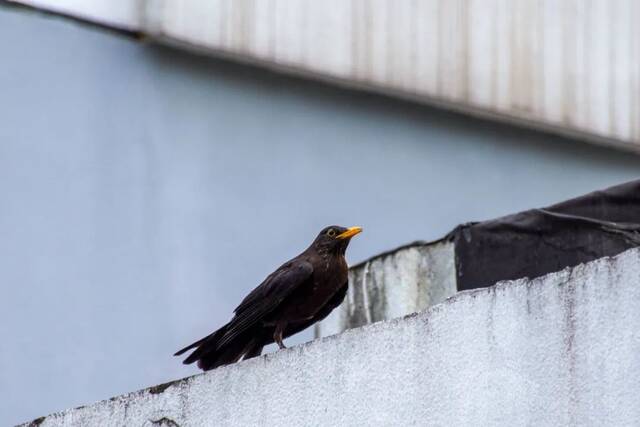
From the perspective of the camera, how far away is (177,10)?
13555 mm

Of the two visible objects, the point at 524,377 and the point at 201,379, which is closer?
the point at 524,377

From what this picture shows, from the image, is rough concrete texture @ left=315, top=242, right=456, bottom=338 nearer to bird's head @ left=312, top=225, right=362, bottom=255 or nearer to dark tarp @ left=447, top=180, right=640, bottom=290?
dark tarp @ left=447, top=180, right=640, bottom=290

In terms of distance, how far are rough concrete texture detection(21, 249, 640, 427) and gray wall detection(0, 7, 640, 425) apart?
18.0ft

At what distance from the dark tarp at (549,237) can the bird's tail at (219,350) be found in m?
1.36

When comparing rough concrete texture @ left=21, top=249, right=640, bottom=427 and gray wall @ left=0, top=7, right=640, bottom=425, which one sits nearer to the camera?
rough concrete texture @ left=21, top=249, right=640, bottom=427

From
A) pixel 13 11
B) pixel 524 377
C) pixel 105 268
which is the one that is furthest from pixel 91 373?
pixel 524 377

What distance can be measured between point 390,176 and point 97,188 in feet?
8.37

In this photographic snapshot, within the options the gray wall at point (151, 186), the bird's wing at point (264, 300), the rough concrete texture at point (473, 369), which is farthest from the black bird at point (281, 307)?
the gray wall at point (151, 186)

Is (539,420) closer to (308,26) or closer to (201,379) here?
(201,379)

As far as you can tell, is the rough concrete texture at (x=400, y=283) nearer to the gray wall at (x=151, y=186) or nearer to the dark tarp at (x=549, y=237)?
the dark tarp at (x=549, y=237)

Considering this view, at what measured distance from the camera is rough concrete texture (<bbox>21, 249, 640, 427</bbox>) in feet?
23.0

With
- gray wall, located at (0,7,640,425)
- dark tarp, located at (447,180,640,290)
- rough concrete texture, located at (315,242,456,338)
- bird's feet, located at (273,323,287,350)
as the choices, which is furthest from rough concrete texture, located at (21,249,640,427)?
gray wall, located at (0,7,640,425)

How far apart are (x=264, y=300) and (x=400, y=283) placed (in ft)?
5.16

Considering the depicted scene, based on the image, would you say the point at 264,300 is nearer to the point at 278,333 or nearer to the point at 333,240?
the point at 278,333
